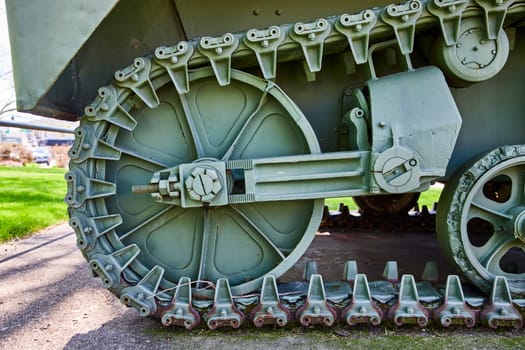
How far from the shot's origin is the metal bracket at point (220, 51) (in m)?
2.39

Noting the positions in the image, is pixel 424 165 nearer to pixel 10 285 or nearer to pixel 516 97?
pixel 516 97

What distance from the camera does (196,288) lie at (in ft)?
8.68

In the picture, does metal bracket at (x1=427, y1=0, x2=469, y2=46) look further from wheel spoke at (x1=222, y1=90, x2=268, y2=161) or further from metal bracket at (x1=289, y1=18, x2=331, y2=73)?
wheel spoke at (x1=222, y1=90, x2=268, y2=161)

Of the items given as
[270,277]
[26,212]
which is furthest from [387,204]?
[26,212]

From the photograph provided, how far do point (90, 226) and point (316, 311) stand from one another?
131 cm

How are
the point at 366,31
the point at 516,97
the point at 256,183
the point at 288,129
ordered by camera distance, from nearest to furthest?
1. the point at 366,31
2. the point at 256,183
3. the point at 288,129
4. the point at 516,97

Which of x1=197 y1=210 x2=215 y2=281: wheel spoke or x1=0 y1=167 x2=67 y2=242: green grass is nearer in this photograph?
x1=197 y1=210 x2=215 y2=281: wheel spoke

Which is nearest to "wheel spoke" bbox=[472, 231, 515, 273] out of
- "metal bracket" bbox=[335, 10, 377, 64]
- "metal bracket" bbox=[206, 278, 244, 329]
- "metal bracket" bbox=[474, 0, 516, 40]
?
"metal bracket" bbox=[474, 0, 516, 40]

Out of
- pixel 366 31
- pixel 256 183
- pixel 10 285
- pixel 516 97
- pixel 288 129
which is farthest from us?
pixel 10 285

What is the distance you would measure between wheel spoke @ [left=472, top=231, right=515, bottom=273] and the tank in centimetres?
1

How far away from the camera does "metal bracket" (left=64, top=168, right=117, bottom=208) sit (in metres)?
2.42

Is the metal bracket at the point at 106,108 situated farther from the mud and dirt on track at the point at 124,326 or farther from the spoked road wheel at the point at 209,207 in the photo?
the mud and dirt on track at the point at 124,326

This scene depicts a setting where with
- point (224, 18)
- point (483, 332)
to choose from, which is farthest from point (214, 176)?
point (483, 332)

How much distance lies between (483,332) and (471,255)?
0.42 metres
